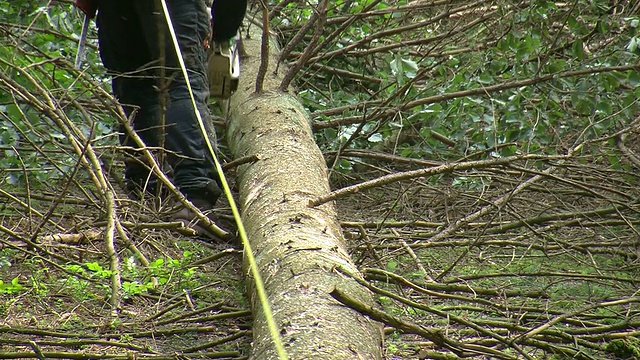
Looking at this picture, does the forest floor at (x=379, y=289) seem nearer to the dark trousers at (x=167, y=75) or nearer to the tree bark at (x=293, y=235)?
the tree bark at (x=293, y=235)

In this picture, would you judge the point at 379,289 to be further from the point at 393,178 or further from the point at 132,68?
the point at 132,68

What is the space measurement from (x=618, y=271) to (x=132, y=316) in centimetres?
202

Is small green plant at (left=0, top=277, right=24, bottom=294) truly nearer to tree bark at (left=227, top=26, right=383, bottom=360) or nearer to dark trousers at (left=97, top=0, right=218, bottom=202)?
tree bark at (left=227, top=26, right=383, bottom=360)

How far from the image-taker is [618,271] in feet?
10.7

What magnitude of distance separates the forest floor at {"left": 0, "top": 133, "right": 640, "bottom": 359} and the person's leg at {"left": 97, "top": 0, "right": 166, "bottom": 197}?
0.31m

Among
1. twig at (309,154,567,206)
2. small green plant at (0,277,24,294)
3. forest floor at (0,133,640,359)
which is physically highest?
twig at (309,154,567,206)

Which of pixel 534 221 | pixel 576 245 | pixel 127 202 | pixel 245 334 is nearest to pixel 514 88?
pixel 534 221

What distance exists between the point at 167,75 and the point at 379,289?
5.29 feet

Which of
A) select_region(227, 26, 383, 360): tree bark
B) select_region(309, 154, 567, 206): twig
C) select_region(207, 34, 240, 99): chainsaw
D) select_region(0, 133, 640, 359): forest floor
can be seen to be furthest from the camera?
select_region(207, 34, 240, 99): chainsaw

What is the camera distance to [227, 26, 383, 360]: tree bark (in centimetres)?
174

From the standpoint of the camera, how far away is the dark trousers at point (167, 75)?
10.4ft

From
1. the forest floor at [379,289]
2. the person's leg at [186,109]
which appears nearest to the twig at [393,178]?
the forest floor at [379,289]

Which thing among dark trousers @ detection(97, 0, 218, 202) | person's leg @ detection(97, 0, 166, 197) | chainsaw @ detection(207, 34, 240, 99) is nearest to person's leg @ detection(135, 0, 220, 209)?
dark trousers @ detection(97, 0, 218, 202)

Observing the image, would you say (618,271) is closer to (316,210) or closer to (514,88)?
(514,88)
